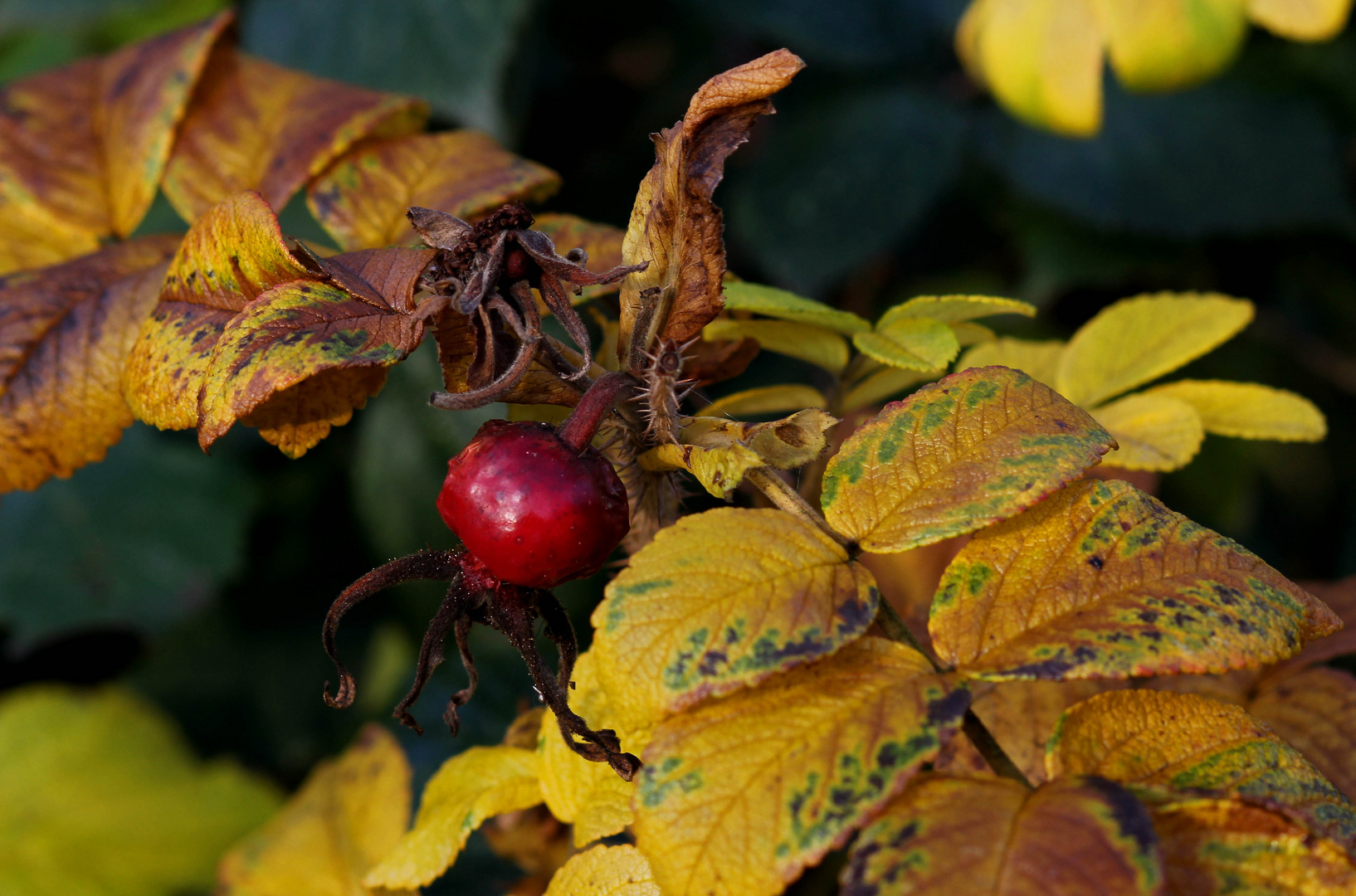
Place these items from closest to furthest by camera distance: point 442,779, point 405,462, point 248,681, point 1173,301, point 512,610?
1. point 512,610
2. point 442,779
3. point 1173,301
4. point 405,462
5. point 248,681

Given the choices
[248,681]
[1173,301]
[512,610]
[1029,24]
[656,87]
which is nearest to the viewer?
[512,610]

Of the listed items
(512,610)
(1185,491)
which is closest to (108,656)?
(512,610)

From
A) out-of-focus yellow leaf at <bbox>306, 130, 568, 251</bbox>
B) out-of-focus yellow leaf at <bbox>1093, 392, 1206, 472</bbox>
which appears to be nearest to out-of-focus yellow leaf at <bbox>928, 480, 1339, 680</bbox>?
out-of-focus yellow leaf at <bbox>1093, 392, 1206, 472</bbox>

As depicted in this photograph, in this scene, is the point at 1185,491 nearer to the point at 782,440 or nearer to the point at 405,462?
the point at 405,462

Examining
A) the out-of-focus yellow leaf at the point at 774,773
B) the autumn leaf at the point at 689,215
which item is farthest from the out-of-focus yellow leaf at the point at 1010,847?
the autumn leaf at the point at 689,215

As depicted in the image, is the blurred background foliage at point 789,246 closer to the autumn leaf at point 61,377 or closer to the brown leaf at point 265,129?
the brown leaf at point 265,129
